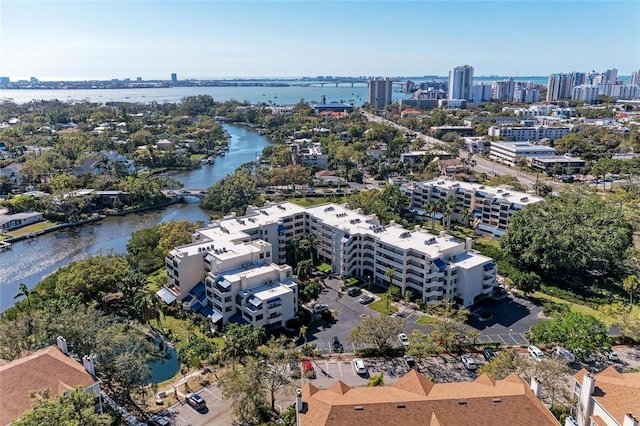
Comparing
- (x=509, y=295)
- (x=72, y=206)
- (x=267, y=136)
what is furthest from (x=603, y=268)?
(x=267, y=136)

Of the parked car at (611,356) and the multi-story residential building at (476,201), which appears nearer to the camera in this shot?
the parked car at (611,356)

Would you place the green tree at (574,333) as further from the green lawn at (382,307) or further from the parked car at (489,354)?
the green lawn at (382,307)

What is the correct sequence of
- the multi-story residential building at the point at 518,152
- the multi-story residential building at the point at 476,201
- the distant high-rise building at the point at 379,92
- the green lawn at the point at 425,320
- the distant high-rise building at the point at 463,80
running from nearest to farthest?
the green lawn at the point at 425,320 < the multi-story residential building at the point at 476,201 < the multi-story residential building at the point at 518,152 < the distant high-rise building at the point at 379,92 < the distant high-rise building at the point at 463,80

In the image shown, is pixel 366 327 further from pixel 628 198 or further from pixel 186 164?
pixel 186 164

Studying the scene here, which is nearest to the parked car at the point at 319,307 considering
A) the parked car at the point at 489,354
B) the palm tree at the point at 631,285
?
the parked car at the point at 489,354

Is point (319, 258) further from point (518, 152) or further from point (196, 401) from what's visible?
point (518, 152)

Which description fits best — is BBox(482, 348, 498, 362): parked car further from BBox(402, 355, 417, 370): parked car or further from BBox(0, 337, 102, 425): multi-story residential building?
BBox(0, 337, 102, 425): multi-story residential building

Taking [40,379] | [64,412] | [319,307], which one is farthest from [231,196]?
[64,412]
